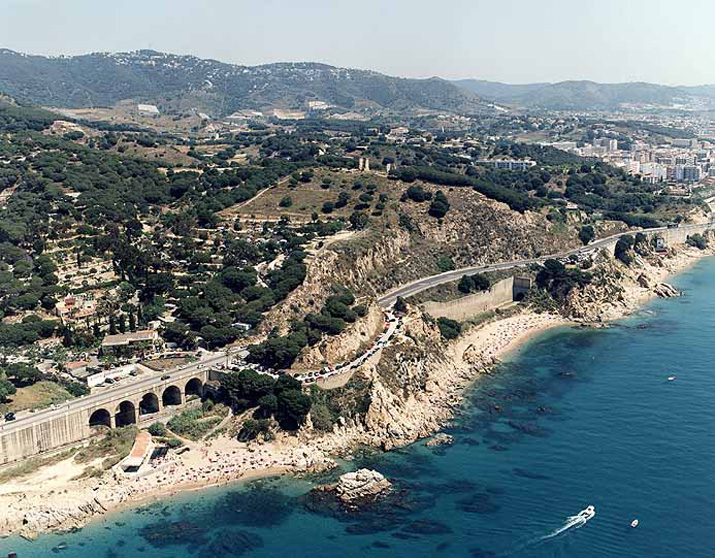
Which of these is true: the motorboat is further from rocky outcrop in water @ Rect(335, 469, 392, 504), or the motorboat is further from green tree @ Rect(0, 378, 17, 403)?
green tree @ Rect(0, 378, 17, 403)

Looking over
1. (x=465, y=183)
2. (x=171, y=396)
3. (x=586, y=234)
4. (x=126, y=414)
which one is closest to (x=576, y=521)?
(x=171, y=396)

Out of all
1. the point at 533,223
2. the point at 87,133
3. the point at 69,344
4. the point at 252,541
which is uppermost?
the point at 87,133

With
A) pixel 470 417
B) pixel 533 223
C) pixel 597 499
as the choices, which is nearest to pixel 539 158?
pixel 533 223

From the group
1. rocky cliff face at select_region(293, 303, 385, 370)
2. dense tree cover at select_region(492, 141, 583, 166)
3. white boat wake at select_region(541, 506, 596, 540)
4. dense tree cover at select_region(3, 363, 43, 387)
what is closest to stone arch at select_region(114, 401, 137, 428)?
dense tree cover at select_region(3, 363, 43, 387)

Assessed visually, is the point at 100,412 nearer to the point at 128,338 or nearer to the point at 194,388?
the point at 194,388

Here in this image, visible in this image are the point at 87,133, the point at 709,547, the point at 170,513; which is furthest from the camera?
the point at 87,133

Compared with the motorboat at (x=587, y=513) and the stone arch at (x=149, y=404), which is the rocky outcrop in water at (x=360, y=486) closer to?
the motorboat at (x=587, y=513)

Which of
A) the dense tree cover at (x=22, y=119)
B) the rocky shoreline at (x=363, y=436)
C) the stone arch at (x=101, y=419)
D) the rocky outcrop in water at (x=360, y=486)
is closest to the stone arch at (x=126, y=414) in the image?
the stone arch at (x=101, y=419)

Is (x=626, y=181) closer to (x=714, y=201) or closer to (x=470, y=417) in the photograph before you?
(x=714, y=201)
